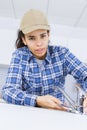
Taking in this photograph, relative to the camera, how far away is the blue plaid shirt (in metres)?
1.46

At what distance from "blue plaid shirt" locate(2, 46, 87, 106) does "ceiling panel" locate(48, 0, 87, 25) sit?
7.34 feet

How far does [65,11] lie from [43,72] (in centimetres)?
273

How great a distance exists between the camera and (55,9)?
13.2ft

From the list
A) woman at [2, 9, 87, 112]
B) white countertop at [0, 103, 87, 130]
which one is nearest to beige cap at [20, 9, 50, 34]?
woman at [2, 9, 87, 112]

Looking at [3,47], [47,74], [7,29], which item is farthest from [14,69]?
[7,29]

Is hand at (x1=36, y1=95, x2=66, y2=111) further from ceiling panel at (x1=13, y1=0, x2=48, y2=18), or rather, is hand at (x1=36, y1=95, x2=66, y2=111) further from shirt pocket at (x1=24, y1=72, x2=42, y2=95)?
ceiling panel at (x1=13, y1=0, x2=48, y2=18)

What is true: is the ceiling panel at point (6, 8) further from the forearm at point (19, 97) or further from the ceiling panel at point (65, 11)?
the forearm at point (19, 97)

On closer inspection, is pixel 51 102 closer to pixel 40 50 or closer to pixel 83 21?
pixel 40 50

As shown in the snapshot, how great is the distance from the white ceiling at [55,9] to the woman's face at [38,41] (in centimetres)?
233

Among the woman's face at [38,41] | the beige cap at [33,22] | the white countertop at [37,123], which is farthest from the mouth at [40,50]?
the white countertop at [37,123]

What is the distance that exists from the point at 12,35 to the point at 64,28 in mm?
1096

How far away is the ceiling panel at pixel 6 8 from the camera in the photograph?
386 cm

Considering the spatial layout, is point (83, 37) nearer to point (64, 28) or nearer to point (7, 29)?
point (64, 28)

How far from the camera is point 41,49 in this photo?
146cm
